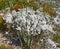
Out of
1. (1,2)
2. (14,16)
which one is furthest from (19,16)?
(1,2)

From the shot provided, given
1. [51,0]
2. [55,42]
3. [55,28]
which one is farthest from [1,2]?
[51,0]

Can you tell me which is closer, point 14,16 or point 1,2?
point 14,16

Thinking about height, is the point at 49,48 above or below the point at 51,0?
above

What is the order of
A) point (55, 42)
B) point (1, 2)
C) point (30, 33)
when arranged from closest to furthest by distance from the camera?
point (30, 33), point (55, 42), point (1, 2)

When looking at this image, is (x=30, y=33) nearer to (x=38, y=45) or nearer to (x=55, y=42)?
(x=38, y=45)

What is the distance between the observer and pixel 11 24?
391 inches

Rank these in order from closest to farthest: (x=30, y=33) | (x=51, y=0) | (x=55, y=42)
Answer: (x=30, y=33), (x=55, y=42), (x=51, y=0)

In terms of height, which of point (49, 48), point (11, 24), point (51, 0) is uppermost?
point (11, 24)

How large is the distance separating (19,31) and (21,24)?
243mm

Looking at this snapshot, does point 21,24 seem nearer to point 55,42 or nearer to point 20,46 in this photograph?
point 20,46

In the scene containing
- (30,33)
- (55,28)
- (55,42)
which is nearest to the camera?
(30,33)

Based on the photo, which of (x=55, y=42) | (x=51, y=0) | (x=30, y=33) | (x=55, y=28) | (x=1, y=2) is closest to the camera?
(x=30, y=33)

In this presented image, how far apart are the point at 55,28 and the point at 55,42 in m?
1.31

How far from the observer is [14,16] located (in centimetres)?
1005
